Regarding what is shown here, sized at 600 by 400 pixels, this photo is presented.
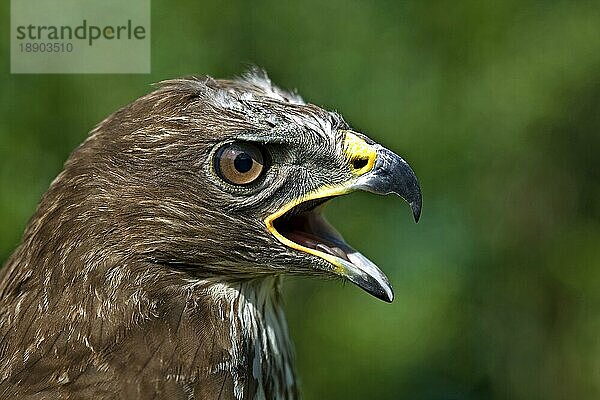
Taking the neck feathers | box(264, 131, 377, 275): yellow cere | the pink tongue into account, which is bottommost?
the neck feathers

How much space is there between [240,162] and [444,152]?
3175 millimetres

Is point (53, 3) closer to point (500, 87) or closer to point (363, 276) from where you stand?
point (500, 87)

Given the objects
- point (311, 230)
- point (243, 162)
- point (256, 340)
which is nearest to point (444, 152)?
point (311, 230)

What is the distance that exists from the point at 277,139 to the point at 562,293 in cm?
361

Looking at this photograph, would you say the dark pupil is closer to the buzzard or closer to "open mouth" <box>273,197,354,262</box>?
the buzzard

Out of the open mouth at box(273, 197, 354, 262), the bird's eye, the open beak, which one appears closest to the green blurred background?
the open mouth at box(273, 197, 354, 262)

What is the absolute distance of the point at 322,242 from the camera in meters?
3.84

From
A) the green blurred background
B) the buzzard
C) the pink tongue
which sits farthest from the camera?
the green blurred background

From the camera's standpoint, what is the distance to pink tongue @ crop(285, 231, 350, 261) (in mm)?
3775

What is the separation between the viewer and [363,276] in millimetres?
3678

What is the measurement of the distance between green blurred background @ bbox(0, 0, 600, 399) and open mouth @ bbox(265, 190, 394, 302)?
8.12 ft

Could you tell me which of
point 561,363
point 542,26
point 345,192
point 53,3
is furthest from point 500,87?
point 345,192

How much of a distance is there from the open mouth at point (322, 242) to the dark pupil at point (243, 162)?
0.18m

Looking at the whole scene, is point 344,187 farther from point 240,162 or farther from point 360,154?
point 240,162
